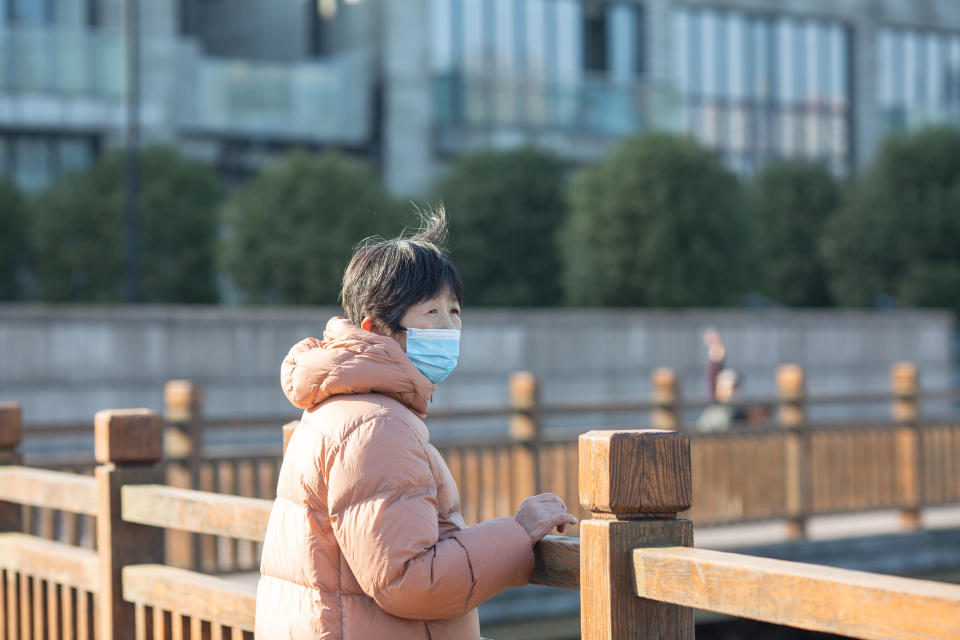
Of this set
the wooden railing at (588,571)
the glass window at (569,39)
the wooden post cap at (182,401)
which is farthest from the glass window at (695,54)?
the wooden railing at (588,571)

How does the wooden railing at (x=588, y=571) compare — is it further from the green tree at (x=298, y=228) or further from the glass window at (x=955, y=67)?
the glass window at (x=955, y=67)

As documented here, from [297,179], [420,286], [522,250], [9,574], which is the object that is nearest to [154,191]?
[297,179]

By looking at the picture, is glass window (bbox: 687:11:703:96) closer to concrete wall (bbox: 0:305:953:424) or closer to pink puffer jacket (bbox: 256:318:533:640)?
concrete wall (bbox: 0:305:953:424)

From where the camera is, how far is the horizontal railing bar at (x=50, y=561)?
459 centimetres

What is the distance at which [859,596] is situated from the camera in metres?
2.35

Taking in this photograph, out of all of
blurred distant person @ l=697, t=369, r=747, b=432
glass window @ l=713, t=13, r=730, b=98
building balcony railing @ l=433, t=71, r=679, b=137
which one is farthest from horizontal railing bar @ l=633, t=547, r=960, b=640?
glass window @ l=713, t=13, r=730, b=98

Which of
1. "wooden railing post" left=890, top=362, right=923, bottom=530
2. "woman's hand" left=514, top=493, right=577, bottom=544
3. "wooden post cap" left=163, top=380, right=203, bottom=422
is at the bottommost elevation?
"wooden railing post" left=890, top=362, right=923, bottom=530

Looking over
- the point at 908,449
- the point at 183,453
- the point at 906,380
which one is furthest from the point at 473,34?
the point at 183,453

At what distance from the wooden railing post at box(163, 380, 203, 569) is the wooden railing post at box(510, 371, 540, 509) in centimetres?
256

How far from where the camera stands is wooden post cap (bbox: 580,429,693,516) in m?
2.73

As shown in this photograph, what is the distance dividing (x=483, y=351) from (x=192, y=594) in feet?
50.8

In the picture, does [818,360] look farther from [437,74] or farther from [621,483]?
[621,483]

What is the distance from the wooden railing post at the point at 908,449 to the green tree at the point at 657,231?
14.2 m

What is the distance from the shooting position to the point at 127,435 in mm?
4434
